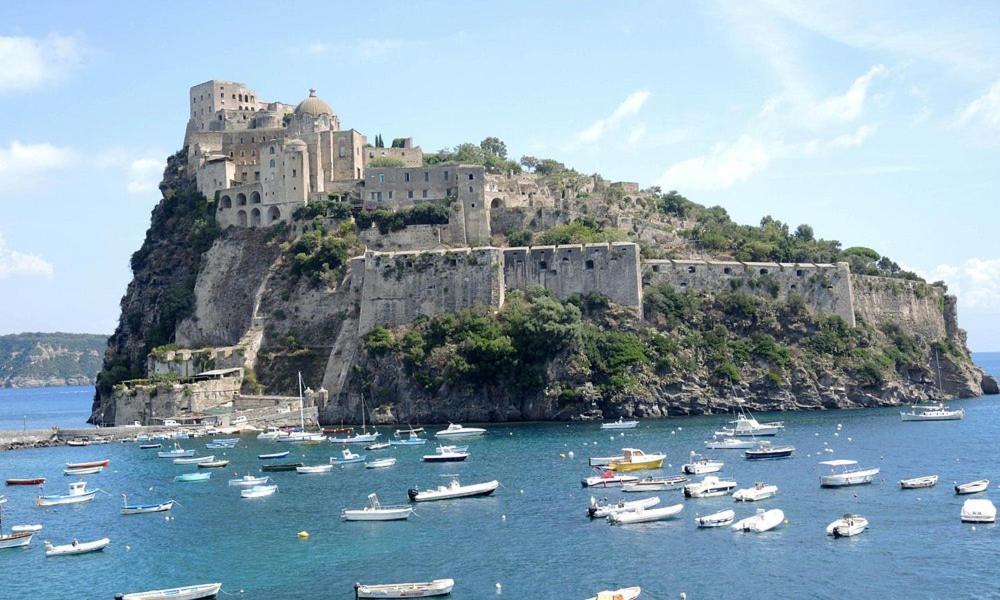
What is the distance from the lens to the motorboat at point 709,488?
137ft

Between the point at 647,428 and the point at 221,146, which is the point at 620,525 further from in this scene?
the point at 221,146

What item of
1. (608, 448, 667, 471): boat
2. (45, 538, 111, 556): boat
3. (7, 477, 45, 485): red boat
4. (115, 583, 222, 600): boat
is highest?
(608, 448, 667, 471): boat

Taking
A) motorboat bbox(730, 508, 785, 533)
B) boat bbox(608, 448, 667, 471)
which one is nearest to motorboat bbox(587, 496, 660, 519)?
motorboat bbox(730, 508, 785, 533)

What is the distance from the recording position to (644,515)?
38000mm

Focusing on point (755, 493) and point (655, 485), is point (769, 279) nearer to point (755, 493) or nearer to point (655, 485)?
point (655, 485)

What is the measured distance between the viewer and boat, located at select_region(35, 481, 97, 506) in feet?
153

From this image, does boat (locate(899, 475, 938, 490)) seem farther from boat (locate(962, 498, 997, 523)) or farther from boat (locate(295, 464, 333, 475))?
boat (locate(295, 464, 333, 475))

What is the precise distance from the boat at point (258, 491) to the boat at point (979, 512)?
86.5 ft

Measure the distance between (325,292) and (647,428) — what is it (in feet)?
80.5

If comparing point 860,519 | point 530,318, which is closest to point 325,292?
point 530,318

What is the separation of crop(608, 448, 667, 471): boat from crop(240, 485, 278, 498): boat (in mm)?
14041

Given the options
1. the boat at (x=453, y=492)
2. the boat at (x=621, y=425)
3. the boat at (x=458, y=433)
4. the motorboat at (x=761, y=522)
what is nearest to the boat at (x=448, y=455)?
the boat at (x=458, y=433)

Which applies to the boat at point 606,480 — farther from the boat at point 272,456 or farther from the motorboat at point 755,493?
the boat at point 272,456

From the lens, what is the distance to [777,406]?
6900cm
